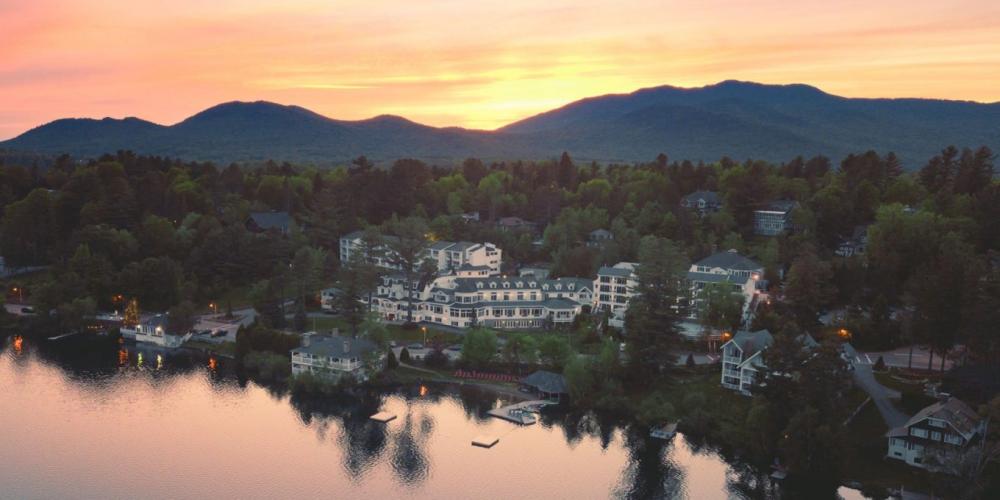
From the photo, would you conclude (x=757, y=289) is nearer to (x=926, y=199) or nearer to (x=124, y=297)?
(x=926, y=199)

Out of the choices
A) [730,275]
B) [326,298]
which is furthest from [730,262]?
[326,298]

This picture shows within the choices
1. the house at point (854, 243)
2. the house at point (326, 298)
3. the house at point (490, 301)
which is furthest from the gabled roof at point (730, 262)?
the house at point (326, 298)

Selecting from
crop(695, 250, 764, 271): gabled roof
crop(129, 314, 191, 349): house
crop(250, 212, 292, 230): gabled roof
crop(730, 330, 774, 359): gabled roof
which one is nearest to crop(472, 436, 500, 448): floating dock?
crop(730, 330, 774, 359): gabled roof

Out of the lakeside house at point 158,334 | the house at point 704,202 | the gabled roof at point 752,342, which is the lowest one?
the lakeside house at point 158,334

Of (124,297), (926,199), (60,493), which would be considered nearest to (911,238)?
(926,199)

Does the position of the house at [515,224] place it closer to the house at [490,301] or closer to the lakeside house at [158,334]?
the house at [490,301]
